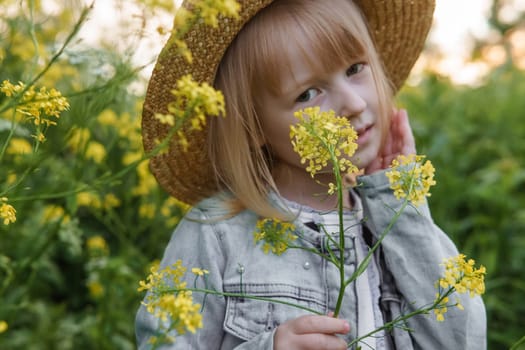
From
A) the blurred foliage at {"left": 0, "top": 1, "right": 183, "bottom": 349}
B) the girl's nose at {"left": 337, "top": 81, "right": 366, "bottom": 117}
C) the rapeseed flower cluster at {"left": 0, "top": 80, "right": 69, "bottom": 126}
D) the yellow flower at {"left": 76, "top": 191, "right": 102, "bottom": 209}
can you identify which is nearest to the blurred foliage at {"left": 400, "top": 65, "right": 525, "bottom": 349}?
the girl's nose at {"left": 337, "top": 81, "right": 366, "bottom": 117}

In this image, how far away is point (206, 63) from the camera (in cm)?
142

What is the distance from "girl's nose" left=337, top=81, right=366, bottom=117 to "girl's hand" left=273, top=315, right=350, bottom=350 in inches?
17.5

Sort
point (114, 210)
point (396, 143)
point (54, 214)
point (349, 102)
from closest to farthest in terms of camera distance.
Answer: point (349, 102)
point (396, 143)
point (54, 214)
point (114, 210)

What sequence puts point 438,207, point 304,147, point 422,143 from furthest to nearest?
point 422,143 < point 438,207 < point 304,147

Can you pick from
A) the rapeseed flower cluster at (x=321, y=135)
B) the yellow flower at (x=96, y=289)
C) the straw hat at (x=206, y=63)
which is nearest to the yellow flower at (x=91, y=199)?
the yellow flower at (x=96, y=289)

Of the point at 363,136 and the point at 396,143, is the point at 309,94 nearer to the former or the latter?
the point at 363,136

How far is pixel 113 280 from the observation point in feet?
7.25

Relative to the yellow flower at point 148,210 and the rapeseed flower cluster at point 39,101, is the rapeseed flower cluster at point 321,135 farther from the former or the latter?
the yellow flower at point 148,210

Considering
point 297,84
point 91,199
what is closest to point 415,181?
point 297,84

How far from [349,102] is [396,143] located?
0.34 m

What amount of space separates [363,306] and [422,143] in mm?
1674

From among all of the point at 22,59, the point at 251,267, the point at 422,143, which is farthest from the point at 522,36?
the point at 251,267

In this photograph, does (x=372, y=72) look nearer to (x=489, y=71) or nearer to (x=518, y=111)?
(x=518, y=111)

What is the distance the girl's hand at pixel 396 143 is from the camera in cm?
165
